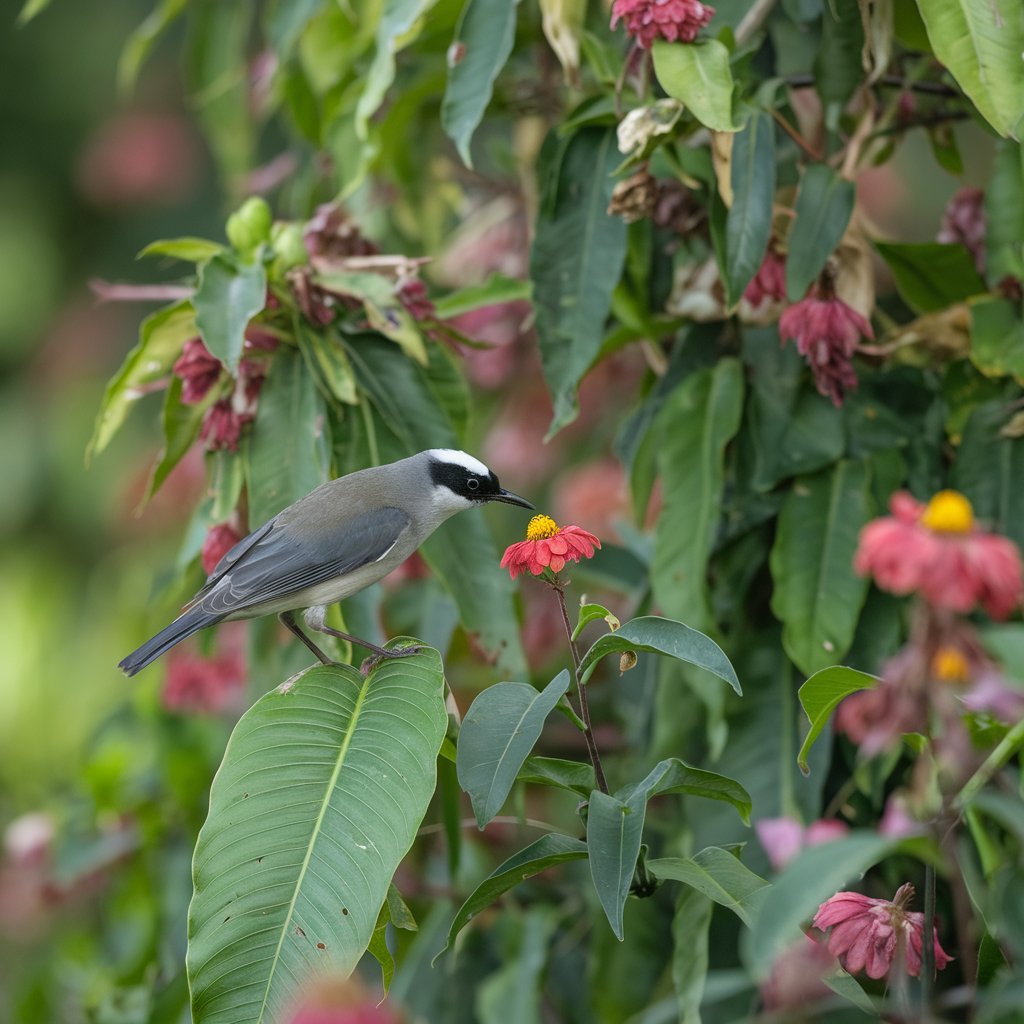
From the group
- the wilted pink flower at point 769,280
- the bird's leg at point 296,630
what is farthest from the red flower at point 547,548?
the wilted pink flower at point 769,280

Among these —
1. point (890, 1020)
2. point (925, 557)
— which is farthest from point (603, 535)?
point (925, 557)

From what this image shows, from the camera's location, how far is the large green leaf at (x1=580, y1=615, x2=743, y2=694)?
1691mm

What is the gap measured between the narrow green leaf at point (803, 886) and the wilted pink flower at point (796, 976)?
0.08m

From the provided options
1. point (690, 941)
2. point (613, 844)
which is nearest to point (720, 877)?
point (613, 844)

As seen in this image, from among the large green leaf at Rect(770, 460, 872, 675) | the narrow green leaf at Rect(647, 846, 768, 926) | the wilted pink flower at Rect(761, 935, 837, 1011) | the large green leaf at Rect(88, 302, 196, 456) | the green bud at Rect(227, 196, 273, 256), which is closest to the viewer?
the wilted pink flower at Rect(761, 935, 837, 1011)

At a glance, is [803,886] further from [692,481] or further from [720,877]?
[692,481]

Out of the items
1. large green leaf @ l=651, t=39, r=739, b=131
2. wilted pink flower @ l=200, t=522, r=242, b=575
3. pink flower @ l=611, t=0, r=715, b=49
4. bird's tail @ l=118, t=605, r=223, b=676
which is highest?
pink flower @ l=611, t=0, r=715, b=49

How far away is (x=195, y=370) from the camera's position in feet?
8.45

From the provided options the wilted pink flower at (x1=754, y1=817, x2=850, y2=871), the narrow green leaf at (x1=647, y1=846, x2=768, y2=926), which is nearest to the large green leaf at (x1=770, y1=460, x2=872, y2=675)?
the wilted pink flower at (x1=754, y1=817, x2=850, y2=871)

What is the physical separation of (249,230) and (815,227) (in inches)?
43.3

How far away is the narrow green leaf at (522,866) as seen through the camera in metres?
1.85

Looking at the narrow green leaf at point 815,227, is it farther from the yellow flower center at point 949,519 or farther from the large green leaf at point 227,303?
the yellow flower center at point 949,519

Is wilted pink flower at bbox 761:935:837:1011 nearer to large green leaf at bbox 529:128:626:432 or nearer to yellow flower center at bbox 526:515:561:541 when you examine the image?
yellow flower center at bbox 526:515:561:541

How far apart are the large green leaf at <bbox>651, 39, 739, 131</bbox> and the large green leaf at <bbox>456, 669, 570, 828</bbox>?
3.40 ft
